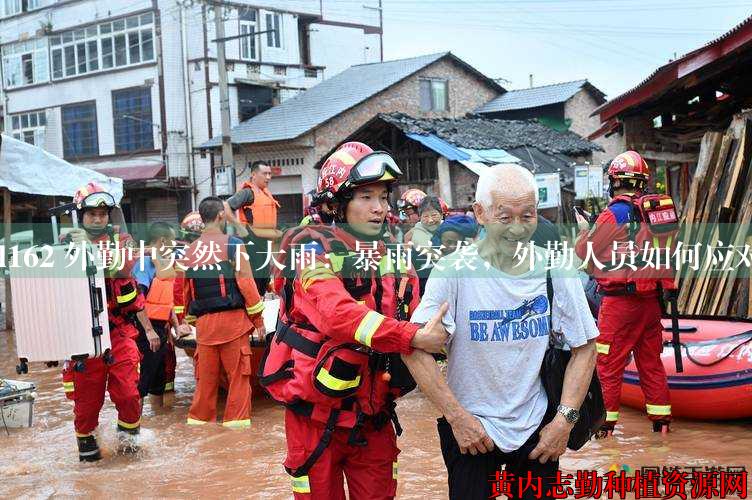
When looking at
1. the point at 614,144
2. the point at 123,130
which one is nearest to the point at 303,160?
the point at 123,130

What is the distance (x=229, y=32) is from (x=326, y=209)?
28.6 meters

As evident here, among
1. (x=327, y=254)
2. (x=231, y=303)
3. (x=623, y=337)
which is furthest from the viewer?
(x=231, y=303)

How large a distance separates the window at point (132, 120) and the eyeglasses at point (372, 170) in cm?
2944

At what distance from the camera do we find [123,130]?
32.9 metres

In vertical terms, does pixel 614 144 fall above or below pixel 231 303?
above

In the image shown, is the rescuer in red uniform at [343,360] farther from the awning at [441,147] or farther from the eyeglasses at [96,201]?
the awning at [441,147]

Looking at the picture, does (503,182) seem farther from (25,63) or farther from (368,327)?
(25,63)

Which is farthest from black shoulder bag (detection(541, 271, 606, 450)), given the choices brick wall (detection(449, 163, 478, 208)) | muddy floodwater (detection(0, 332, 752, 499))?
brick wall (detection(449, 163, 478, 208))

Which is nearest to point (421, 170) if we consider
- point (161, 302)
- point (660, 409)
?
point (161, 302)

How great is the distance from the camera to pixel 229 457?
6.85 m

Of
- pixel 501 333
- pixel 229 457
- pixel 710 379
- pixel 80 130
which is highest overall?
pixel 80 130

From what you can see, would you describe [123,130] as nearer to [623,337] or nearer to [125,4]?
[125,4]

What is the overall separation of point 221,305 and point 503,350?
14.9 feet

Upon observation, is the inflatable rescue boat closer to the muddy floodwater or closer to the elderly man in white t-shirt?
the muddy floodwater
